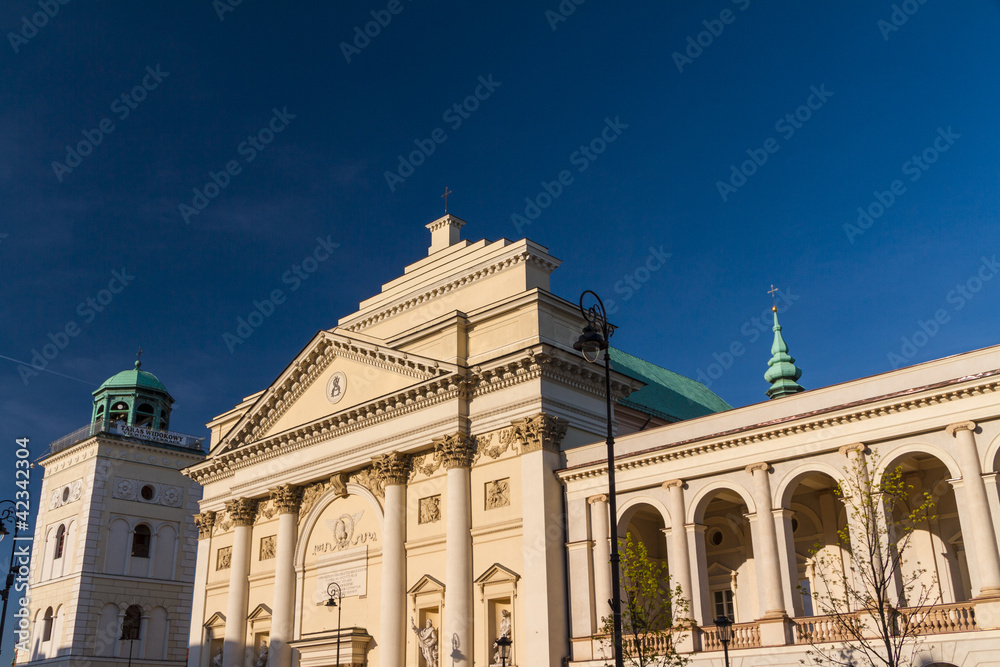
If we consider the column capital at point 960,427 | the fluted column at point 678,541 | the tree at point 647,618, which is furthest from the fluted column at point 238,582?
the column capital at point 960,427

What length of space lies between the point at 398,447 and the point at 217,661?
43.3ft

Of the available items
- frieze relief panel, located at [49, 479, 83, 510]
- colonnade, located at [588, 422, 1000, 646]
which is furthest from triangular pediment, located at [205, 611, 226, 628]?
colonnade, located at [588, 422, 1000, 646]

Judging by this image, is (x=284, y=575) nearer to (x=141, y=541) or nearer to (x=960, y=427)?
(x=141, y=541)

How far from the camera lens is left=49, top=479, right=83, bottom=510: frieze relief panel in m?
54.2

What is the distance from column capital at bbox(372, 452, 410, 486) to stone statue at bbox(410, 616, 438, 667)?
505 centimetres

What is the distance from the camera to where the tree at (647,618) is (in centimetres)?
2492

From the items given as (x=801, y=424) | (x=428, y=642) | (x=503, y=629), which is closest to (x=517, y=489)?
(x=503, y=629)

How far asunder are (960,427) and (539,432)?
40.6ft

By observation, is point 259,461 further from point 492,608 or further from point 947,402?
point 947,402

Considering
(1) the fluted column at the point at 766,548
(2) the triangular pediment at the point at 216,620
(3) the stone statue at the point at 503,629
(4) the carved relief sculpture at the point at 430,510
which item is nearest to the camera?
(1) the fluted column at the point at 766,548

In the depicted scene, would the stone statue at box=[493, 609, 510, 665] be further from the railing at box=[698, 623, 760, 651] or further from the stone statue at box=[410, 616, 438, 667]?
the railing at box=[698, 623, 760, 651]

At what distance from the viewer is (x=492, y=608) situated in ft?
101

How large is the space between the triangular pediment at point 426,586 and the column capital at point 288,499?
7647 mm

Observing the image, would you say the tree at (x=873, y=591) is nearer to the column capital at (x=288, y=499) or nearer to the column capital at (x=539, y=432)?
the column capital at (x=539, y=432)
